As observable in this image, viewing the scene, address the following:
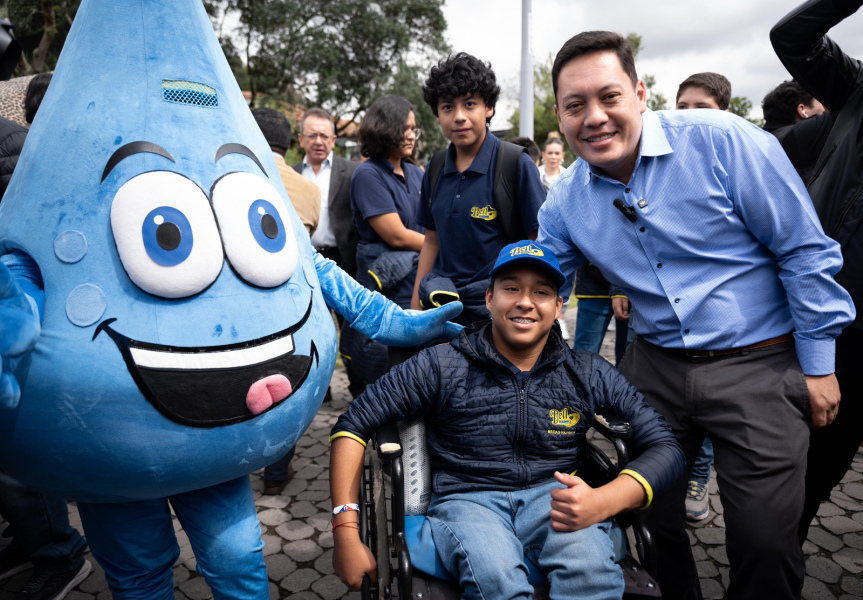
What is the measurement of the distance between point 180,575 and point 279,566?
0.46m

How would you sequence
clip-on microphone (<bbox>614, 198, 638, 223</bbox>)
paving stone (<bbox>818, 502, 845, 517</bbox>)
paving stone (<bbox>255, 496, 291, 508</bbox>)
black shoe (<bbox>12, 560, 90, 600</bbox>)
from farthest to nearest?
1. paving stone (<bbox>255, 496, 291, 508</bbox>)
2. paving stone (<bbox>818, 502, 845, 517</bbox>)
3. black shoe (<bbox>12, 560, 90, 600</bbox>)
4. clip-on microphone (<bbox>614, 198, 638, 223</bbox>)

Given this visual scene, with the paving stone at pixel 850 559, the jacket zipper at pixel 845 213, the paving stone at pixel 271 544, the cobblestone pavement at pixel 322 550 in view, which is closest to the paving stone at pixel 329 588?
the cobblestone pavement at pixel 322 550

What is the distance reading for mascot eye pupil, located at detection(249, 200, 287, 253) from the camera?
171cm

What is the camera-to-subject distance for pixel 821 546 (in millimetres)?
3002

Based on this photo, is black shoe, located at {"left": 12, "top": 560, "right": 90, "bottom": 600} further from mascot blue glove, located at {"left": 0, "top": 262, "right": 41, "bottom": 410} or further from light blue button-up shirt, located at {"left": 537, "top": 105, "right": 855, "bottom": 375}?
light blue button-up shirt, located at {"left": 537, "top": 105, "right": 855, "bottom": 375}

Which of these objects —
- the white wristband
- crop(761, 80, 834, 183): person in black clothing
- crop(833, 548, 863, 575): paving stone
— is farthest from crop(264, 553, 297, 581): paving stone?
crop(761, 80, 834, 183): person in black clothing

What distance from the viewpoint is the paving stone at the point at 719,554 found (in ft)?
9.55

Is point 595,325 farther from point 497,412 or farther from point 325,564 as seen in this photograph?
point 325,564

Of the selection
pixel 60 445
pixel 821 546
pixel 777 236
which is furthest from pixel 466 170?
pixel 821 546

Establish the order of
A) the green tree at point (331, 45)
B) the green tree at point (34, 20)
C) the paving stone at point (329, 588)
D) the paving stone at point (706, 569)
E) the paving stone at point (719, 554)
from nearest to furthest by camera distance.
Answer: the paving stone at point (329, 588) → the paving stone at point (706, 569) → the paving stone at point (719, 554) → the green tree at point (34, 20) → the green tree at point (331, 45)

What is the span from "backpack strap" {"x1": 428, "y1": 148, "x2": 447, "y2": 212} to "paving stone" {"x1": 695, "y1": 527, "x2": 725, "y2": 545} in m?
2.28

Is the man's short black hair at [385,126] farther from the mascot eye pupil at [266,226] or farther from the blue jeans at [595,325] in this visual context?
the mascot eye pupil at [266,226]

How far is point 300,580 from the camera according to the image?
279cm

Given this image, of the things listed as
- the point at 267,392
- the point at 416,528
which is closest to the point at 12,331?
the point at 267,392
